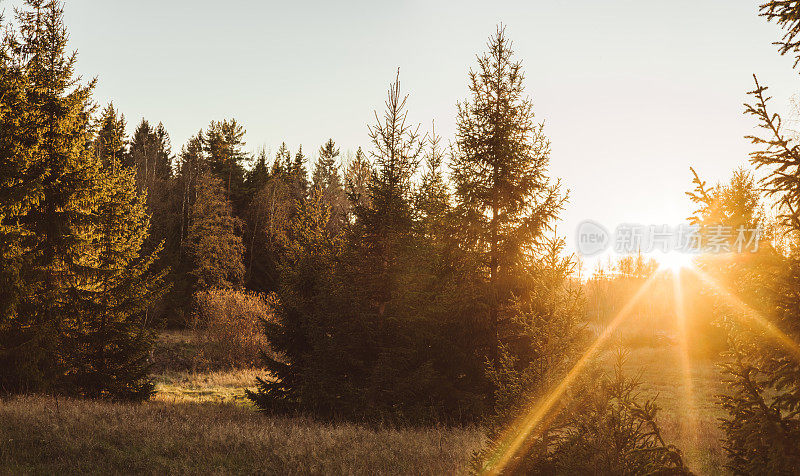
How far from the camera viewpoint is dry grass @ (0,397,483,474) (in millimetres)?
8742

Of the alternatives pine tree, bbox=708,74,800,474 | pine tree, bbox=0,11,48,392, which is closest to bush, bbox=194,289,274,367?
pine tree, bbox=0,11,48,392

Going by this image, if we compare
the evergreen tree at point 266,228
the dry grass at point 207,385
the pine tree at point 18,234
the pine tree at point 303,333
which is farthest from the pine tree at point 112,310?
the evergreen tree at point 266,228

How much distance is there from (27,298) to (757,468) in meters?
18.9

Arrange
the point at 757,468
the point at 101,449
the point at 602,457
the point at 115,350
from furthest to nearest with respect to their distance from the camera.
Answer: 1. the point at 115,350
2. the point at 101,449
3. the point at 602,457
4. the point at 757,468

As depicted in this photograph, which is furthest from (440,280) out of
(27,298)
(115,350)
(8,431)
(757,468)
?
(27,298)

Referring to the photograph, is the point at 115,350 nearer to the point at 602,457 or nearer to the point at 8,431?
the point at 8,431

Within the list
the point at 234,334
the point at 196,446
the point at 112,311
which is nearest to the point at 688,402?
the point at 196,446

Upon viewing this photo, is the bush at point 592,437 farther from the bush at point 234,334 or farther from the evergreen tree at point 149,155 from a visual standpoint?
the evergreen tree at point 149,155

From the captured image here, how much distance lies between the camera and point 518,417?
7523 mm

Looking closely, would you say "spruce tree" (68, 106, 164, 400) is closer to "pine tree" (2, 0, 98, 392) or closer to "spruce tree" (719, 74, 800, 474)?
"pine tree" (2, 0, 98, 392)

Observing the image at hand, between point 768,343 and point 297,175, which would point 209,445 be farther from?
point 297,175

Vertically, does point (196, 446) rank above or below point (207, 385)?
above

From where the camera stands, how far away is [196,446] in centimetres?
980

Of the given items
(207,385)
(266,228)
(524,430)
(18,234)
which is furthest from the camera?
(266,228)
